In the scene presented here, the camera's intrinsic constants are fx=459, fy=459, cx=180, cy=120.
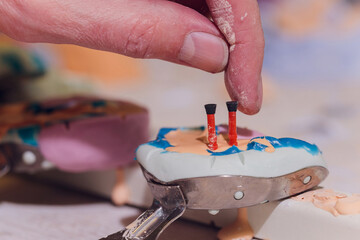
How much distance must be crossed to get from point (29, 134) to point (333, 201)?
1.30ft

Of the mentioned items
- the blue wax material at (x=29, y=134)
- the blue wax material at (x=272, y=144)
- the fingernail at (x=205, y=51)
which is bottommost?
the blue wax material at (x=29, y=134)

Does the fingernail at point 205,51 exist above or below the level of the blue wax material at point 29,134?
above

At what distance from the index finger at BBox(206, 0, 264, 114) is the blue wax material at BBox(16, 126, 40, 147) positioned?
11.0 inches

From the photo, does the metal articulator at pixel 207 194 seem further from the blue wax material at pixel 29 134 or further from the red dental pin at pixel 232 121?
the blue wax material at pixel 29 134

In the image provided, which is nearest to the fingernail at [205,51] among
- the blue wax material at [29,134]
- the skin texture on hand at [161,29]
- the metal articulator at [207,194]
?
the skin texture on hand at [161,29]

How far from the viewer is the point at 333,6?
147 centimetres

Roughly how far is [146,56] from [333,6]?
3.74 feet

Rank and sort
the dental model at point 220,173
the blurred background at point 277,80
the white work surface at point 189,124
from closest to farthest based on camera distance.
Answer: the dental model at point 220,173 < the white work surface at point 189,124 < the blurred background at point 277,80

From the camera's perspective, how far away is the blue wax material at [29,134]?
0.61 m

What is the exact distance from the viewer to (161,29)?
474mm

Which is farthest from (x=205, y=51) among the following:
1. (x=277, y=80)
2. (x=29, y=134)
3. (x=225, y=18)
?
(x=277, y=80)

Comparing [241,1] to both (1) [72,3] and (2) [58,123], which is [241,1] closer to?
(1) [72,3]

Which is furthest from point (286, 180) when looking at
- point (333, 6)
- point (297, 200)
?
point (333, 6)

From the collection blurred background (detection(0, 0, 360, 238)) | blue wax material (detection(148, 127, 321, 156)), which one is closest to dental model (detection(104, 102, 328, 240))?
blue wax material (detection(148, 127, 321, 156))
